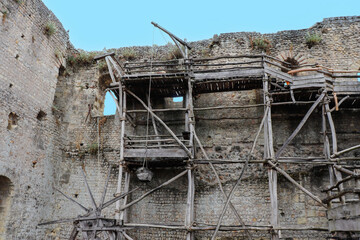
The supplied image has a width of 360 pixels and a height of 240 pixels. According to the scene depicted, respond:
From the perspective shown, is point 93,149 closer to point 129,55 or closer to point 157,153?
point 157,153

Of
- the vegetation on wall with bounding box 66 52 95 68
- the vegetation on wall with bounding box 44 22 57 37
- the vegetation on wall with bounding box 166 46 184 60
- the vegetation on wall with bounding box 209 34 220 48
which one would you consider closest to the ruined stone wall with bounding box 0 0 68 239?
the vegetation on wall with bounding box 44 22 57 37

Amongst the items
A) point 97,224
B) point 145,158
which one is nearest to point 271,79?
point 145,158

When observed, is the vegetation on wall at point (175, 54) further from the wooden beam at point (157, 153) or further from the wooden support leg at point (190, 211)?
the wooden support leg at point (190, 211)

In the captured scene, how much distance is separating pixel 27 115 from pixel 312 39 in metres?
10.3

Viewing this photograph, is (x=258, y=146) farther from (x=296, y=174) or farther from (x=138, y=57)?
(x=138, y=57)

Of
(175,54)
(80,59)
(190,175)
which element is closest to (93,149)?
(80,59)

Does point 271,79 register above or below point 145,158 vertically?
above

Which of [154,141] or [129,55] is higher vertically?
[129,55]

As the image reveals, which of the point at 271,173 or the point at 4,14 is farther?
the point at 4,14

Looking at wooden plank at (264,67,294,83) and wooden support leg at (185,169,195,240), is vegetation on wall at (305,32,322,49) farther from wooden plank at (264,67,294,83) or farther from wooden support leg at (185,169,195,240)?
wooden support leg at (185,169,195,240)

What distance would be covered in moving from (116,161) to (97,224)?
4.60m

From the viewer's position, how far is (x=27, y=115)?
32.5 feet

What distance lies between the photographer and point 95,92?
1238cm

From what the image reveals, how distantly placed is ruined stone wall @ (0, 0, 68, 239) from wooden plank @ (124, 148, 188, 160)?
10.6 ft
